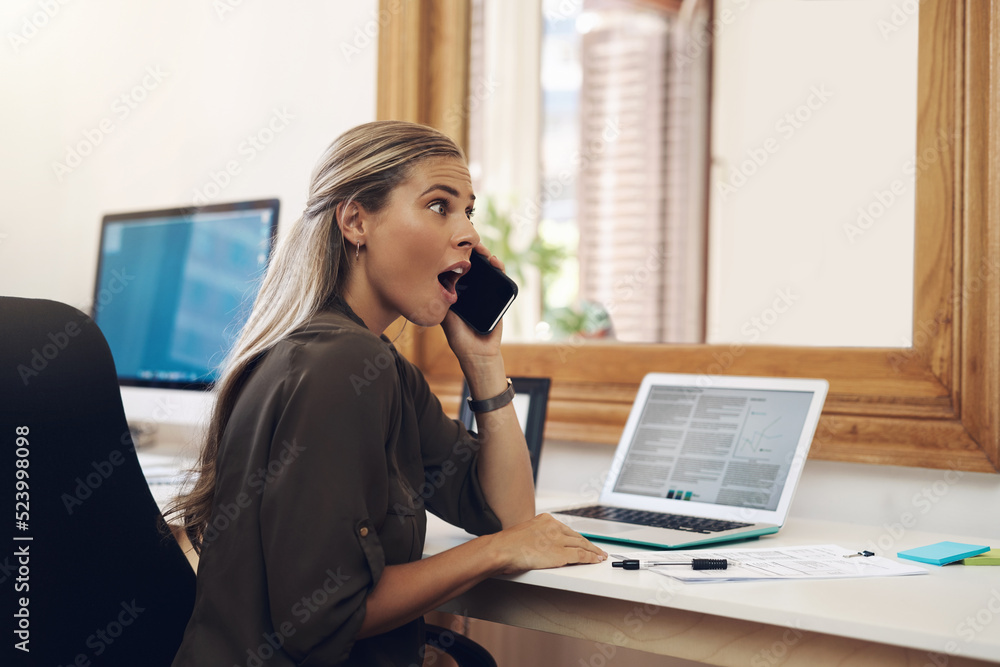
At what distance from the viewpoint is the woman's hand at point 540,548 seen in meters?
1.01

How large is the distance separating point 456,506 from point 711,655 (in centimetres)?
45

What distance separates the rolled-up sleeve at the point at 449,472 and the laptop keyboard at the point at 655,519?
18cm

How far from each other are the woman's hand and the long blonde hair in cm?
37

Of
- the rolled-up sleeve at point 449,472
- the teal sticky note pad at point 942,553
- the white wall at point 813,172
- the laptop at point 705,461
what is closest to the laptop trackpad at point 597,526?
the laptop at point 705,461

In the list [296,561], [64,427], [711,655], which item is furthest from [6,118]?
[711,655]

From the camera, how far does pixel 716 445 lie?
1.37 meters

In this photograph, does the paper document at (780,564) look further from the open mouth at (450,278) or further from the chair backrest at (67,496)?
the chair backrest at (67,496)

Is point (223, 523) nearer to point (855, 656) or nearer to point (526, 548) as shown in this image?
point (526, 548)

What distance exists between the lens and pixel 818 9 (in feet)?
7.18

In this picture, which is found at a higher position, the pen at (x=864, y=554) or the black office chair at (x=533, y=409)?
the black office chair at (x=533, y=409)

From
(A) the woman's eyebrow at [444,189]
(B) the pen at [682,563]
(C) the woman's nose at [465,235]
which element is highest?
(A) the woman's eyebrow at [444,189]

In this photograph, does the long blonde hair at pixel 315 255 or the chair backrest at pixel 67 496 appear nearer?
the chair backrest at pixel 67 496

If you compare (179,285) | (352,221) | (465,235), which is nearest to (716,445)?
(465,235)

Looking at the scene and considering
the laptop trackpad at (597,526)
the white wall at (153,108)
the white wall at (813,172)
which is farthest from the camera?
the white wall at (153,108)
